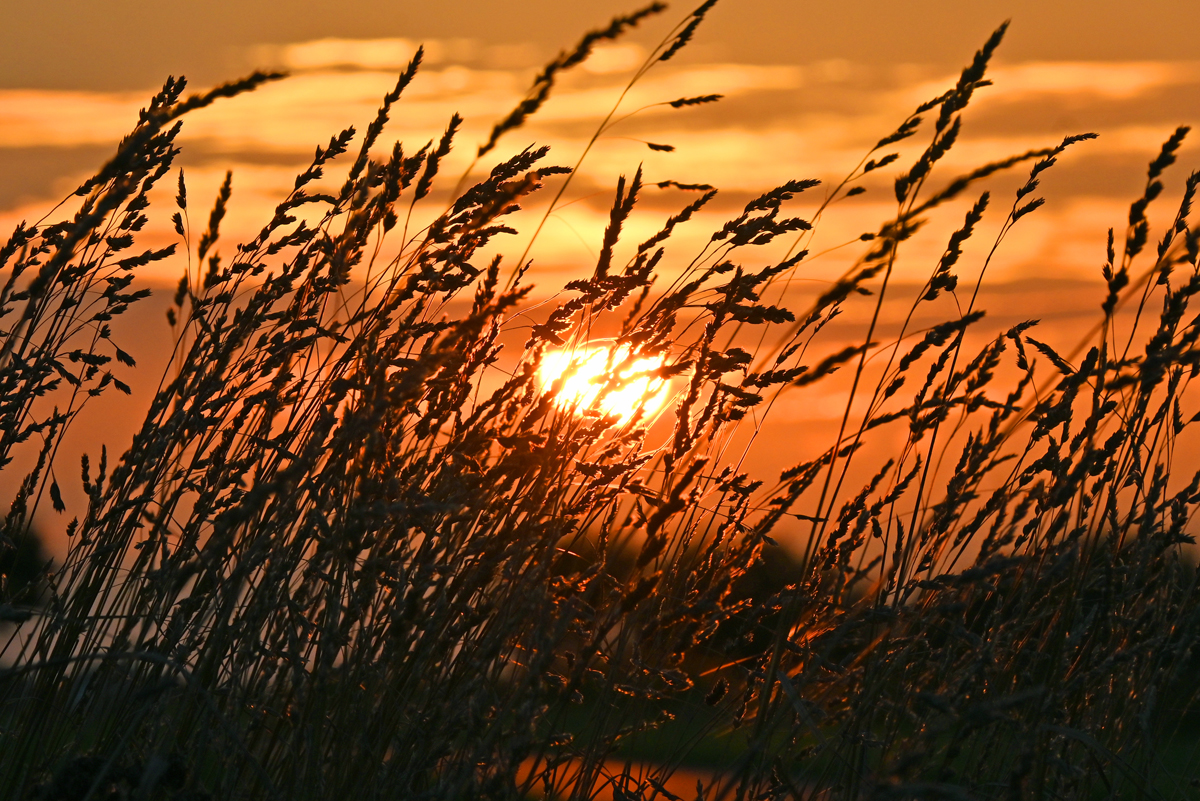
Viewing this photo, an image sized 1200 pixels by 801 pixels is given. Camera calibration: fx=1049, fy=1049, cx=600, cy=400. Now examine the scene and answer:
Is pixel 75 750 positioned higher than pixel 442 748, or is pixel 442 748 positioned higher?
pixel 442 748

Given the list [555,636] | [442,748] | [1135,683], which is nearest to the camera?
[555,636]

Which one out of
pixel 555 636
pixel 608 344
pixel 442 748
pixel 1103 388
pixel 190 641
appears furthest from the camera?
pixel 608 344

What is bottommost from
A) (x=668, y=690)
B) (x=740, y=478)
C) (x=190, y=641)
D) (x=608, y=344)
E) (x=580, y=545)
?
(x=190, y=641)

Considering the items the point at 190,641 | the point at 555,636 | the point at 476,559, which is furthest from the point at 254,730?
the point at 555,636

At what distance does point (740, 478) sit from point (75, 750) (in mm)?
1295

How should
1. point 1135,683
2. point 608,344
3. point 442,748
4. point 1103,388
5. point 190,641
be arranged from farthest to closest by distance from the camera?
point 1135,683
point 608,344
point 1103,388
point 190,641
point 442,748

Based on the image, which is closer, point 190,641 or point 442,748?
point 442,748

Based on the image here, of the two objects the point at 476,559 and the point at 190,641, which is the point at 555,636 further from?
the point at 190,641

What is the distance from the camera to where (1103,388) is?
1946 mm

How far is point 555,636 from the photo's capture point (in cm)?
115

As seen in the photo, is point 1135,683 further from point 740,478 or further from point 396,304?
point 396,304

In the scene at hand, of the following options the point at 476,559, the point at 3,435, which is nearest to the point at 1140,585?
the point at 476,559

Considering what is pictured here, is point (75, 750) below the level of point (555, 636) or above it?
below

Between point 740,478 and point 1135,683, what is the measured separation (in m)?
1.01
